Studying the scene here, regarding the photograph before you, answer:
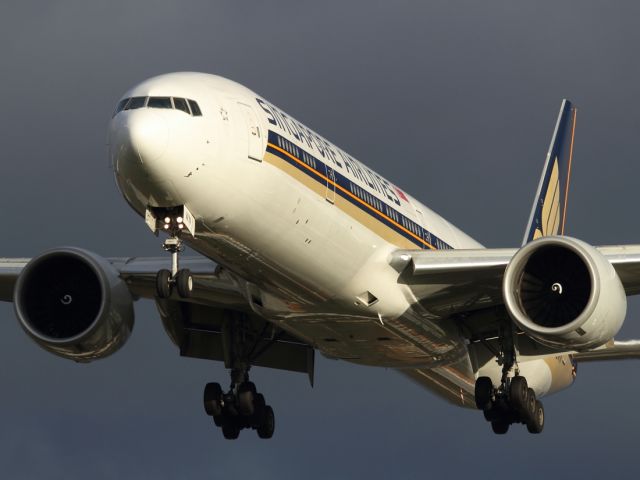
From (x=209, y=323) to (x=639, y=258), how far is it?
10797mm

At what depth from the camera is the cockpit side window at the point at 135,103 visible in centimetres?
2812

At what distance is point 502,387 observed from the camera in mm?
36281

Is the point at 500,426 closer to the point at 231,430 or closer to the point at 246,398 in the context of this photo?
the point at 246,398

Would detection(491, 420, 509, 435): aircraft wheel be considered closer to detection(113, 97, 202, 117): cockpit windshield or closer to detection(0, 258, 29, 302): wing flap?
detection(0, 258, 29, 302): wing flap

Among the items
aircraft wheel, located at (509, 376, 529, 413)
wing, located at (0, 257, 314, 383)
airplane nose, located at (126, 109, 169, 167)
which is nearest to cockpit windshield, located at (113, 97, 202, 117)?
airplane nose, located at (126, 109, 169, 167)

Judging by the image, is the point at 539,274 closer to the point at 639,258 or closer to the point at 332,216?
the point at 639,258

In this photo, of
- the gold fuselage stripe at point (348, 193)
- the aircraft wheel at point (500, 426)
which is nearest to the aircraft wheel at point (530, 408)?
the aircraft wheel at point (500, 426)

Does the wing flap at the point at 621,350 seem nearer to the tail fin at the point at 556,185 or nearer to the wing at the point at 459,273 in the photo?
the wing at the point at 459,273

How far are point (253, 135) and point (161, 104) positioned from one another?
1908 mm

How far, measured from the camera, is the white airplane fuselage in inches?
1097

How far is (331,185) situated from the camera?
31156 millimetres

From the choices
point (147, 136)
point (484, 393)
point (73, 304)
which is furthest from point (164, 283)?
point (484, 393)

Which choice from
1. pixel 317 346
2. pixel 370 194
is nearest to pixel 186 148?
pixel 370 194

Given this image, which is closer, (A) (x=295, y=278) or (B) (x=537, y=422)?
(A) (x=295, y=278)
